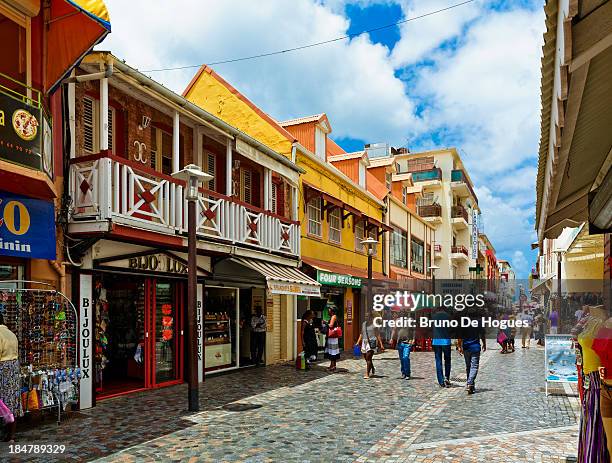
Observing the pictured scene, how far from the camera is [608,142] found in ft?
13.7

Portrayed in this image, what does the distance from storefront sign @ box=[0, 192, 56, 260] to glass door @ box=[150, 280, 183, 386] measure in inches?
135

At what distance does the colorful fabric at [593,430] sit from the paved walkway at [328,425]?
1907 mm

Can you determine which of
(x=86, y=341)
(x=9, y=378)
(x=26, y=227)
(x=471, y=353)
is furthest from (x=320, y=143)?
(x=9, y=378)

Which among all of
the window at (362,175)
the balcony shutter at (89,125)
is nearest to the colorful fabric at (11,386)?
the balcony shutter at (89,125)

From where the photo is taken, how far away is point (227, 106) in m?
19.0

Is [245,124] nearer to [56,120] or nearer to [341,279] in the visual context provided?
[341,279]

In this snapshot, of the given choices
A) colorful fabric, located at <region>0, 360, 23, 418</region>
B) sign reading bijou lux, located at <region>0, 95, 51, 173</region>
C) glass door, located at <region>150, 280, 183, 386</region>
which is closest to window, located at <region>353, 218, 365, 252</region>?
glass door, located at <region>150, 280, 183, 386</region>

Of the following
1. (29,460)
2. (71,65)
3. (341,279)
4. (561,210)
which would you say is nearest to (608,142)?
(561,210)

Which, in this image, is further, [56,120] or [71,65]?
[56,120]

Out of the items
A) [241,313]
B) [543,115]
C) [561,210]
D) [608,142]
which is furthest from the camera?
[241,313]

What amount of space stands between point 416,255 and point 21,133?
29.5m

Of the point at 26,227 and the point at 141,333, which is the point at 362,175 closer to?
the point at 141,333

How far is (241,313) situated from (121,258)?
606 cm

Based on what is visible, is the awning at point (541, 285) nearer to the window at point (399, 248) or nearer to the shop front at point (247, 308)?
the window at point (399, 248)
